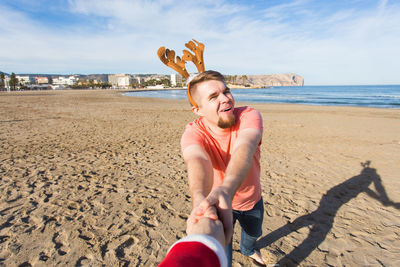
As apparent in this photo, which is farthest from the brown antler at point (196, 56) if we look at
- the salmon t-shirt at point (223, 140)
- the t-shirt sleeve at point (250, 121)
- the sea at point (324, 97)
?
the sea at point (324, 97)

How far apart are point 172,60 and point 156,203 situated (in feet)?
10.7

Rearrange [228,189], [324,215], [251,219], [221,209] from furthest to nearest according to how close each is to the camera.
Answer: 1. [324,215]
2. [251,219]
3. [228,189]
4. [221,209]

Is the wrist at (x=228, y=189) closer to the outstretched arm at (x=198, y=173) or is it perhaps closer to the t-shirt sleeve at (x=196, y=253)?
the outstretched arm at (x=198, y=173)

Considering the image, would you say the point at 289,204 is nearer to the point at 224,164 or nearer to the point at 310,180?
the point at 310,180

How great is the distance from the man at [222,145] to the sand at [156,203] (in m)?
1.56

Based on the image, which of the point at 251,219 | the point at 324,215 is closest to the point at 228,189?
the point at 251,219

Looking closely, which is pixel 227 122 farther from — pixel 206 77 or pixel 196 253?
pixel 196 253

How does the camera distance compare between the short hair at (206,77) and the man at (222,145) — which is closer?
the man at (222,145)

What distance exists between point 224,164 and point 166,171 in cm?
455

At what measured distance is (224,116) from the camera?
1.58 m

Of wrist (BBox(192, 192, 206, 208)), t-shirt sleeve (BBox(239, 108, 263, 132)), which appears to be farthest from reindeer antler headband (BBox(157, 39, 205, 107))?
wrist (BBox(192, 192, 206, 208))

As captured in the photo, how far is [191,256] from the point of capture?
24.4 inches

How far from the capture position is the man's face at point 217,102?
1.57 m

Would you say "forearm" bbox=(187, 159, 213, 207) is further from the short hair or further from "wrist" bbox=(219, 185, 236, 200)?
the short hair
